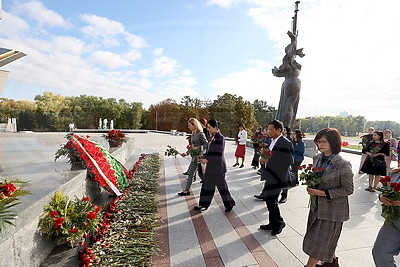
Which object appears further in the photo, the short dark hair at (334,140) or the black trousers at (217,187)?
the black trousers at (217,187)

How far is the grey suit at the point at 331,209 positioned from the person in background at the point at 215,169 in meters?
1.84

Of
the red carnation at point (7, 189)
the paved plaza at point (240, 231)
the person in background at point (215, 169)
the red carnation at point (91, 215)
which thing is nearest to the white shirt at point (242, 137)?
the paved plaza at point (240, 231)

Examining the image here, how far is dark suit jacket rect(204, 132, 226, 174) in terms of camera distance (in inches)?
148

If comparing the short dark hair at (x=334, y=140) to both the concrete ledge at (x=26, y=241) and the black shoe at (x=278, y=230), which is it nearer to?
the black shoe at (x=278, y=230)

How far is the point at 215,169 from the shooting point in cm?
383

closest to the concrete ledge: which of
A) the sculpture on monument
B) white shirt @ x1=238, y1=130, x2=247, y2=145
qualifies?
white shirt @ x1=238, y1=130, x2=247, y2=145

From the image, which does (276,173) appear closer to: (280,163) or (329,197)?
(280,163)

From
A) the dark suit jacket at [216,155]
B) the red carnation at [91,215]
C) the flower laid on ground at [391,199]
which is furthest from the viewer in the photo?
the dark suit jacket at [216,155]

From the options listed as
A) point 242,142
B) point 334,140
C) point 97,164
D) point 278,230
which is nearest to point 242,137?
point 242,142

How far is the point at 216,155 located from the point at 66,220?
2425 millimetres

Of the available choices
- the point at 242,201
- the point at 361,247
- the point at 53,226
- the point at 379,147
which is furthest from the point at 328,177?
the point at 379,147

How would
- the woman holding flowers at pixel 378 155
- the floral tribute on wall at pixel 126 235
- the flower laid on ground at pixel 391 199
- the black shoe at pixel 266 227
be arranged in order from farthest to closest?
1. the woman holding flowers at pixel 378 155
2. the black shoe at pixel 266 227
3. the floral tribute on wall at pixel 126 235
4. the flower laid on ground at pixel 391 199

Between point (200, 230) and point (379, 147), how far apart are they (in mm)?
5054

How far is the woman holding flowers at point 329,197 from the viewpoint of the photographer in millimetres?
1967
